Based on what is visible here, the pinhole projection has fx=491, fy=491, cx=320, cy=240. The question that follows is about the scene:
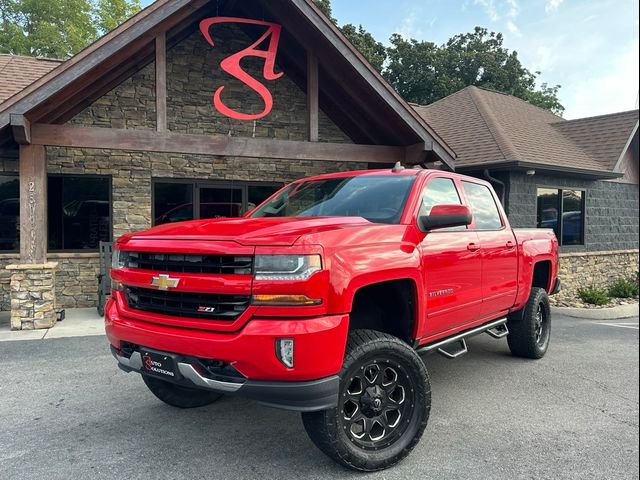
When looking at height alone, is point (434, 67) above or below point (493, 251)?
above

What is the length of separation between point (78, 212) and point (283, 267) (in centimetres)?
827

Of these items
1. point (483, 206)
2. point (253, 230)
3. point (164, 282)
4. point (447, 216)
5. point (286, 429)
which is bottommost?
point (286, 429)

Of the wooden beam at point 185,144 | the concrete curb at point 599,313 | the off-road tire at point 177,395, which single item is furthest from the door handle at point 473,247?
the concrete curb at point 599,313

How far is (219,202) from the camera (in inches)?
421

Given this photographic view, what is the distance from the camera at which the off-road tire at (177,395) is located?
4.15 meters

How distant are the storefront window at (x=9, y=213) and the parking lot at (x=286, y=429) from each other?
457 cm

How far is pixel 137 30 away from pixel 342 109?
4.62 metres

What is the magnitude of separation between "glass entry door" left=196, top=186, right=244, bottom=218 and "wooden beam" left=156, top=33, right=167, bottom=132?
8.68ft

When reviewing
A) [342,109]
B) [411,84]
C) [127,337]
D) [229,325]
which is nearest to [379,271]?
[229,325]

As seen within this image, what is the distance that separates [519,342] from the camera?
19.2 ft

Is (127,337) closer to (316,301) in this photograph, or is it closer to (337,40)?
(316,301)

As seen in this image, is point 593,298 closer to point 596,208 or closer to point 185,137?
point 596,208

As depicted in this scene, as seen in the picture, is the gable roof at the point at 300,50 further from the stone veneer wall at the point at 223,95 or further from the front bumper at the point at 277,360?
the front bumper at the point at 277,360

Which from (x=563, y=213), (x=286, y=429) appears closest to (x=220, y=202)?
(x=286, y=429)
